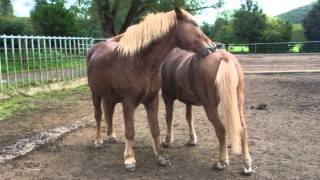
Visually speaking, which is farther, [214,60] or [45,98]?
[45,98]

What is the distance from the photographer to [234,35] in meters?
51.4

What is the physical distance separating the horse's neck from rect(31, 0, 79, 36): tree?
A: 25.8 meters

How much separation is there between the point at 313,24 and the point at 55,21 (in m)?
28.6

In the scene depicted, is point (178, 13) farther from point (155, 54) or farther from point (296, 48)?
point (296, 48)

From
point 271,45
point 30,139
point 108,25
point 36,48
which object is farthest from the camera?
point 271,45

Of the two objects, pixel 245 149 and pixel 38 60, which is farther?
pixel 38 60

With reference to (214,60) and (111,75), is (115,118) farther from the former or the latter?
(214,60)

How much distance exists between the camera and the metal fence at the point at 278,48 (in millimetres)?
40281

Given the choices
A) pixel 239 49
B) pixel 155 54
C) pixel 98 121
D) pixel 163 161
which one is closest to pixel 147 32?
pixel 155 54

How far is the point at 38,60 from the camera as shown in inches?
622

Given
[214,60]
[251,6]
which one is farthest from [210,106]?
[251,6]

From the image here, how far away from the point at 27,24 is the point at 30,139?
26062 millimetres

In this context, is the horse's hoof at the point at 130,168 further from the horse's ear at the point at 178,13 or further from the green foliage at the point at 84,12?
the green foliage at the point at 84,12

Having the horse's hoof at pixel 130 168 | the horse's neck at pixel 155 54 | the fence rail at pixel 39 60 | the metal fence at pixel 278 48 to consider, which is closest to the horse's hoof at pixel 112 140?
the horse's hoof at pixel 130 168
